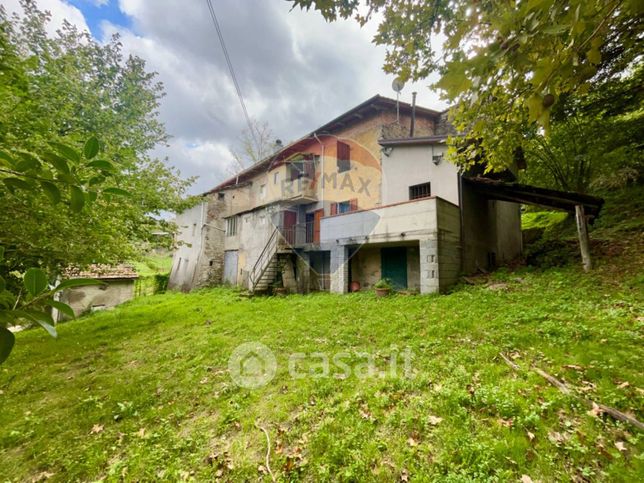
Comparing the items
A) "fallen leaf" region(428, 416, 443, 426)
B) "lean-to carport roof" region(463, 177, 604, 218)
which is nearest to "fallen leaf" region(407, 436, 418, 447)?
"fallen leaf" region(428, 416, 443, 426)

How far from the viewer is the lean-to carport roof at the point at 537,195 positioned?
25.3ft

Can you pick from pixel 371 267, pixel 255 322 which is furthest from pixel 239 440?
pixel 371 267

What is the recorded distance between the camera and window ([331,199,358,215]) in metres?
12.6

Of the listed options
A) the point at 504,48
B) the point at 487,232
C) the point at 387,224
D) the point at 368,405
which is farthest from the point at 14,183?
the point at 487,232

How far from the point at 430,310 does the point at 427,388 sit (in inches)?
131

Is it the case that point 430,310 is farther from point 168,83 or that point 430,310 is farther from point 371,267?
point 168,83

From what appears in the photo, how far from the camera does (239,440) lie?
2.84 metres

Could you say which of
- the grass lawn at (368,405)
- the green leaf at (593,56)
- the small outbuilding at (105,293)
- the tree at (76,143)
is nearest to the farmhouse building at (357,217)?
the tree at (76,143)

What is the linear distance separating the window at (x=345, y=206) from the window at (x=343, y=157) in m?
1.72

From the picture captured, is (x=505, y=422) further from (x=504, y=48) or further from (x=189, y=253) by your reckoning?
(x=189, y=253)

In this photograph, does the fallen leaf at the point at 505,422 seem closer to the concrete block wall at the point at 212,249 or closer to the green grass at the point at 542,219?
the green grass at the point at 542,219

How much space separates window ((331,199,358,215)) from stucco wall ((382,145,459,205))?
75.6 inches

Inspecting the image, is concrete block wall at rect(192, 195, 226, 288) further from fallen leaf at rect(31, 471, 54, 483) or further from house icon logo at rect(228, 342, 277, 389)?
fallen leaf at rect(31, 471, 54, 483)

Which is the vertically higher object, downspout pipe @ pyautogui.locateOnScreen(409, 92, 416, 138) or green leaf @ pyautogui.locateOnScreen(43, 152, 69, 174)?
downspout pipe @ pyautogui.locateOnScreen(409, 92, 416, 138)
